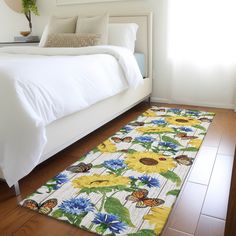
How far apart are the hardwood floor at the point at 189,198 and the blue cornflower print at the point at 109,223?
0.27 feet

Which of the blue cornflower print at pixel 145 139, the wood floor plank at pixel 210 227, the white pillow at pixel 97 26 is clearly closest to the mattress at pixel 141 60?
the white pillow at pixel 97 26

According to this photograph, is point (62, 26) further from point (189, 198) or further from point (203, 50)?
point (189, 198)

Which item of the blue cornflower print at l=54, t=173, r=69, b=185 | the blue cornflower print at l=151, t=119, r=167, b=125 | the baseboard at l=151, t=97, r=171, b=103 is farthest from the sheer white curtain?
the blue cornflower print at l=54, t=173, r=69, b=185

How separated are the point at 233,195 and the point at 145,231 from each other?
49 centimetres

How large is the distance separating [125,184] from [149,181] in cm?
14

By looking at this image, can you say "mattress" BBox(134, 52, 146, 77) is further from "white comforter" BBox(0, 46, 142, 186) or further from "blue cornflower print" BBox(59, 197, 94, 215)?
"blue cornflower print" BBox(59, 197, 94, 215)

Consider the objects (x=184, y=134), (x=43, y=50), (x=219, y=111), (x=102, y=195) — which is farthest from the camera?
(x=219, y=111)

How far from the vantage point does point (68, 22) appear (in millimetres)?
2869

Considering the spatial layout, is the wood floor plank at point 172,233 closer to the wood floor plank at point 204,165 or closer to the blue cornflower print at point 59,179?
the wood floor plank at point 204,165

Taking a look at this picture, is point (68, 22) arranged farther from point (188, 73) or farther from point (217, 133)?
point (217, 133)

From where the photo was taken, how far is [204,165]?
1706 millimetres

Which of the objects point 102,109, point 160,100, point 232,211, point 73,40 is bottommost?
point 160,100

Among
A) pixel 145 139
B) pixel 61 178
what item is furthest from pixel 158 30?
pixel 61 178

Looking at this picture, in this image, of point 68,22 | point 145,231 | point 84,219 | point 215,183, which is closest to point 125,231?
point 145,231
